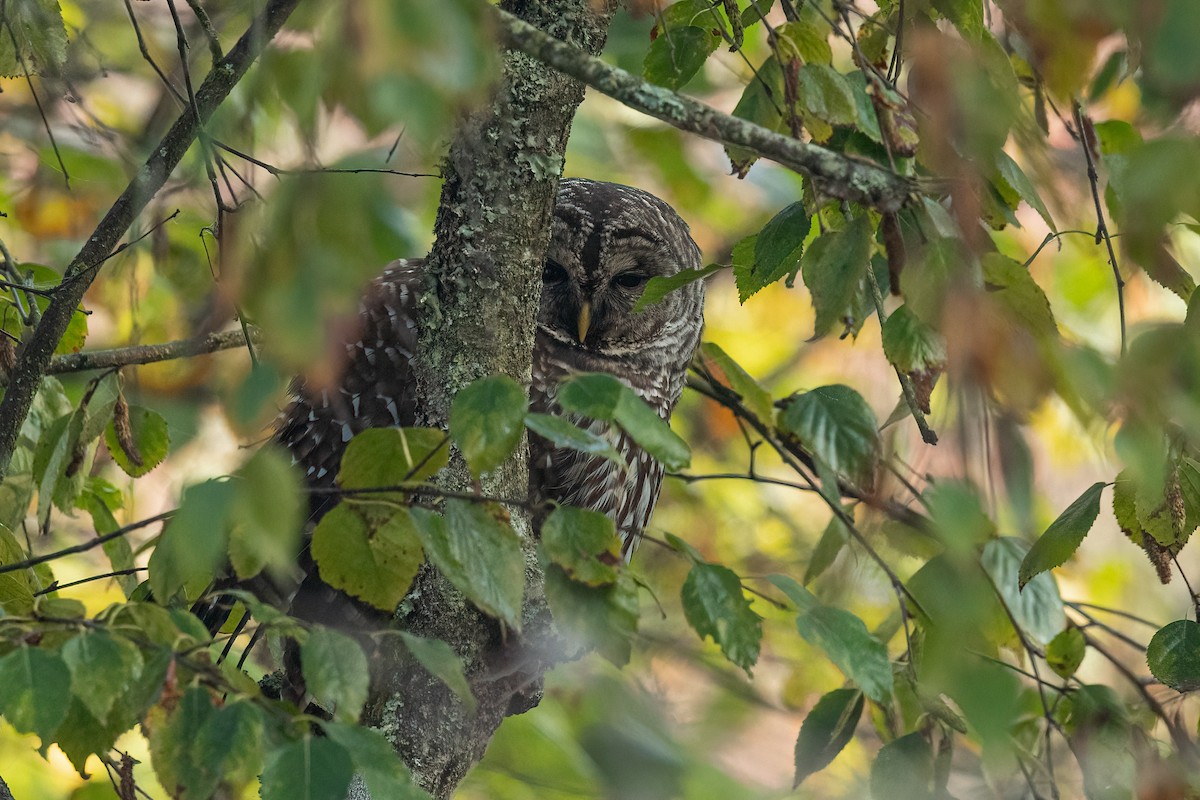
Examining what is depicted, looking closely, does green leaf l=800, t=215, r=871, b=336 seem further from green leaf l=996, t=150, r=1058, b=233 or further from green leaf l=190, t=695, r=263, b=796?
green leaf l=190, t=695, r=263, b=796

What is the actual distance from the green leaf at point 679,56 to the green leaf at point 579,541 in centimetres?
90

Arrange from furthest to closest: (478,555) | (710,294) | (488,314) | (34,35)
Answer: (710,294) < (34,35) < (488,314) < (478,555)

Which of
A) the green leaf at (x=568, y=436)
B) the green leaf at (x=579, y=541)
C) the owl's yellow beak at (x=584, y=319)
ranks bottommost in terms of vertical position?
the green leaf at (x=579, y=541)

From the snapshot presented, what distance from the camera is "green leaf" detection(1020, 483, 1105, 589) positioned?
5.63ft

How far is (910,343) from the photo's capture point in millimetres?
1329

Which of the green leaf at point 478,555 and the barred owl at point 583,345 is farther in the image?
the barred owl at point 583,345

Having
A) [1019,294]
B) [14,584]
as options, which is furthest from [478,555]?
[14,584]

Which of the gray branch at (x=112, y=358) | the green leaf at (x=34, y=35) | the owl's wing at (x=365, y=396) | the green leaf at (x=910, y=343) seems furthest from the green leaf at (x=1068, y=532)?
the green leaf at (x=34, y=35)

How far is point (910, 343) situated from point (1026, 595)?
49.0 inches

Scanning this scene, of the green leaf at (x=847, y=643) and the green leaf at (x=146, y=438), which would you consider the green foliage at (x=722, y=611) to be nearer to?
the green leaf at (x=847, y=643)

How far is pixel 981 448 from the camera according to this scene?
76 cm

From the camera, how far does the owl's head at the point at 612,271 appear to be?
10.4ft

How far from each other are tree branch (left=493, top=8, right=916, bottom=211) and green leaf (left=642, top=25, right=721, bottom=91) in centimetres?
65

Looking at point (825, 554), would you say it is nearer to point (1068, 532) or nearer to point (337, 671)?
point (1068, 532)
